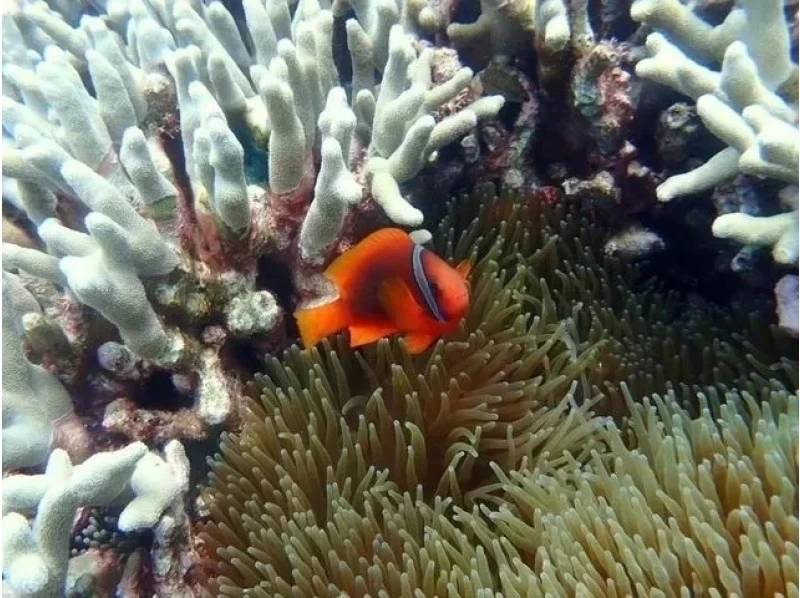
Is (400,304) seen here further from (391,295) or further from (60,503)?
(60,503)

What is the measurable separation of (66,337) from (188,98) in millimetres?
848

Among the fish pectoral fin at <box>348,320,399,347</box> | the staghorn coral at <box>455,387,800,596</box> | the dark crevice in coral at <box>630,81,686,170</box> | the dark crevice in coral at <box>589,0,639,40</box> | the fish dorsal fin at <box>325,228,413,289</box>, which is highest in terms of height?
the dark crevice in coral at <box>589,0,639,40</box>

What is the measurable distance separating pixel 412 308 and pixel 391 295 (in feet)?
0.25

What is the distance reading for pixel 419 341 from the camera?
2133 millimetres

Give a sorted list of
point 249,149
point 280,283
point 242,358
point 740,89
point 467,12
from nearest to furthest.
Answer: point 740,89, point 242,358, point 280,283, point 249,149, point 467,12

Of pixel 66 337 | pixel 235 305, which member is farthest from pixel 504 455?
pixel 66 337

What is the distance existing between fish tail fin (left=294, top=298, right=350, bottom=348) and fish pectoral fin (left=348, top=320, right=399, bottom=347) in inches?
1.5

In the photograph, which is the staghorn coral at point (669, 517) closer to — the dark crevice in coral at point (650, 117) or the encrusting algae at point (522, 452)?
the encrusting algae at point (522, 452)

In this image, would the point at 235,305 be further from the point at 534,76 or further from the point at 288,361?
the point at 534,76

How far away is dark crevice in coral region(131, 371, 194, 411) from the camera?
90.0 inches

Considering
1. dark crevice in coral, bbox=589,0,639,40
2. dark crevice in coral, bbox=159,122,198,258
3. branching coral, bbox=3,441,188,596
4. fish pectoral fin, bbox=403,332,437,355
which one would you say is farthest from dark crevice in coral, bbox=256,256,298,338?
dark crevice in coral, bbox=589,0,639,40

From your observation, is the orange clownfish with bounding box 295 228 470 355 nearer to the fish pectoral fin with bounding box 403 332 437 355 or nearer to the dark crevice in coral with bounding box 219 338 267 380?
the fish pectoral fin with bounding box 403 332 437 355

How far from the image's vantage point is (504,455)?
2146 millimetres

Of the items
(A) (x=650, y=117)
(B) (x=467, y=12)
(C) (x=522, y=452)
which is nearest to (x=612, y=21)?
(A) (x=650, y=117)
